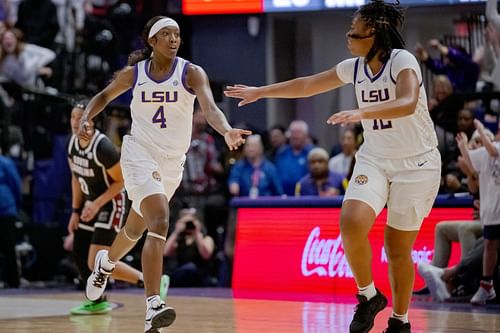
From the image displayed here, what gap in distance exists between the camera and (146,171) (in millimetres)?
7188

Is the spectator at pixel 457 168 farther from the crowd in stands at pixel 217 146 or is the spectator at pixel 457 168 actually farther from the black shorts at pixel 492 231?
the black shorts at pixel 492 231

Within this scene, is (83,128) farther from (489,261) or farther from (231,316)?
(489,261)

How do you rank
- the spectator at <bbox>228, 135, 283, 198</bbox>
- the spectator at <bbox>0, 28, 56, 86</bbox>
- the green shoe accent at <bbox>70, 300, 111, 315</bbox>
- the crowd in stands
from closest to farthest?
the green shoe accent at <bbox>70, 300, 111, 315</bbox>, the crowd in stands, the spectator at <bbox>228, 135, 283, 198</bbox>, the spectator at <bbox>0, 28, 56, 86</bbox>

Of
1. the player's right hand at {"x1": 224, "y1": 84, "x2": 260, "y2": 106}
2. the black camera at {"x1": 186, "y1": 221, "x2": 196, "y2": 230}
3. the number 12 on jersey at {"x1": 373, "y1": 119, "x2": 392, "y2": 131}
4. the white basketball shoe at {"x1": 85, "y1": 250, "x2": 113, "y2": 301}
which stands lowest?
the black camera at {"x1": 186, "y1": 221, "x2": 196, "y2": 230}

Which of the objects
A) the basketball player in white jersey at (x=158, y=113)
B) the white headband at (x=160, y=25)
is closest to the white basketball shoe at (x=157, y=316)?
the basketball player in white jersey at (x=158, y=113)

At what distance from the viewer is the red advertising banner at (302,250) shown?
37.2 feet

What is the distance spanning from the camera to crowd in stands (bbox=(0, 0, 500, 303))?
37.2ft

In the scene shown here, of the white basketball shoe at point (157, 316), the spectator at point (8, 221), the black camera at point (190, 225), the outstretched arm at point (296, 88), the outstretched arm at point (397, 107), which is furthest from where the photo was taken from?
the spectator at point (8, 221)

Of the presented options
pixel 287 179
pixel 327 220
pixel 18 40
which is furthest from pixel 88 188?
pixel 18 40

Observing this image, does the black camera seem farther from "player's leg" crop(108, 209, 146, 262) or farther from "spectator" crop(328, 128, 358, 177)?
"player's leg" crop(108, 209, 146, 262)

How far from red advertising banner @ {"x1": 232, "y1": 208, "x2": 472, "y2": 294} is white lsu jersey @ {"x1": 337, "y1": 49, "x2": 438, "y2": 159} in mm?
4853

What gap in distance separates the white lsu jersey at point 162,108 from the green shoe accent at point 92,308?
2.33 meters

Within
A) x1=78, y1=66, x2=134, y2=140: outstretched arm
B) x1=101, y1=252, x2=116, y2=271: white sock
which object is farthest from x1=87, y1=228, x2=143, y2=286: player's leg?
x1=78, y1=66, x2=134, y2=140: outstretched arm

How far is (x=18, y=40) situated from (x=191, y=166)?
3.12 m
